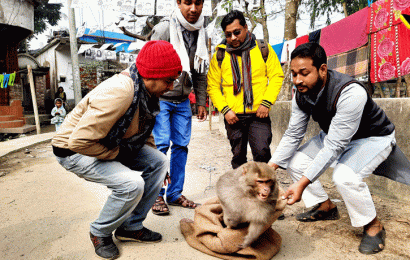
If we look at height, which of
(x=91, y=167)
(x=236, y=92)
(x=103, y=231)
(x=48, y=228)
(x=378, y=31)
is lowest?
(x=48, y=228)

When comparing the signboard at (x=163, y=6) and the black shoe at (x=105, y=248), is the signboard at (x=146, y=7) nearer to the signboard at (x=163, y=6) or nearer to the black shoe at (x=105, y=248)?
the signboard at (x=163, y=6)

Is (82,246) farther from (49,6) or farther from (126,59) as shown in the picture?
(49,6)

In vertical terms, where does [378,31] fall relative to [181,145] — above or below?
above

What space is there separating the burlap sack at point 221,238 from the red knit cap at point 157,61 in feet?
3.95

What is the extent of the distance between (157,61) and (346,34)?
4.71 metres

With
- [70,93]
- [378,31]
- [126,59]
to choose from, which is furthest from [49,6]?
[378,31]

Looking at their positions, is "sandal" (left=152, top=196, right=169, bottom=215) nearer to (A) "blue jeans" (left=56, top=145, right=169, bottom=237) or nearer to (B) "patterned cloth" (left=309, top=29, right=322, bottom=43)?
(A) "blue jeans" (left=56, top=145, right=169, bottom=237)

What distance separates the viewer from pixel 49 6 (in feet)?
77.8

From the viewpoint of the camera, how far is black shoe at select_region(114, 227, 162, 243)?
2.43 m

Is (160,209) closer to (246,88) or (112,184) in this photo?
(112,184)

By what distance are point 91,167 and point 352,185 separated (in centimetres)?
200

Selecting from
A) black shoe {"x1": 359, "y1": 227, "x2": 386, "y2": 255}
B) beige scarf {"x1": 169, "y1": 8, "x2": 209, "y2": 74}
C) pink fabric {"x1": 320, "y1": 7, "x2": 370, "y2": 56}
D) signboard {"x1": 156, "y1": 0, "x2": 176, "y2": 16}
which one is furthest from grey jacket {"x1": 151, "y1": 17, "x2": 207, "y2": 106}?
signboard {"x1": 156, "y1": 0, "x2": 176, "y2": 16}

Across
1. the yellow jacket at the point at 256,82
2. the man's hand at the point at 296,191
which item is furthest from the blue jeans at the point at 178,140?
the man's hand at the point at 296,191

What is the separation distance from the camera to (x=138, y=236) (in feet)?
7.99
